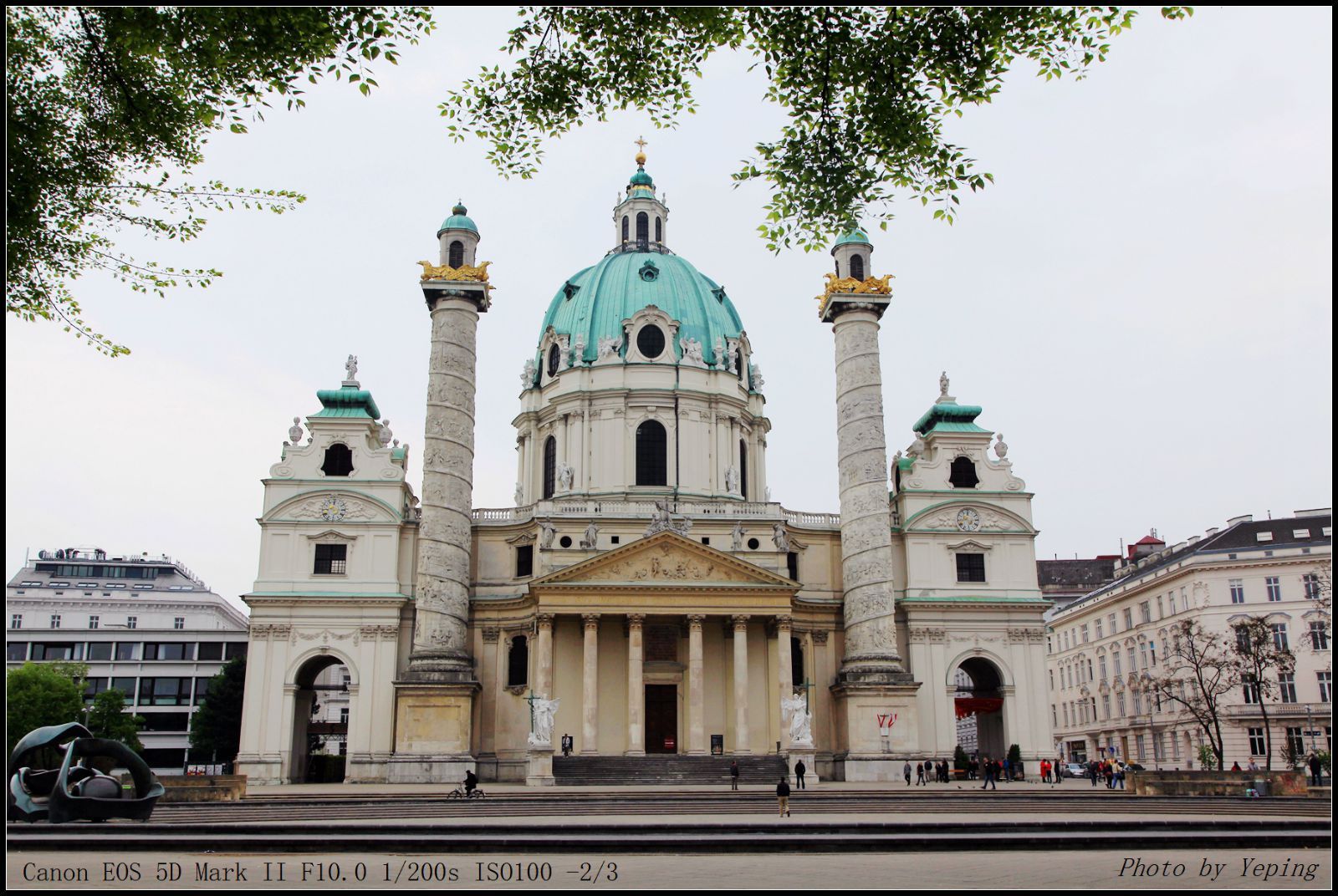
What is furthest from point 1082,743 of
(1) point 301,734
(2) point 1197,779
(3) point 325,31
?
(3) point 325,31

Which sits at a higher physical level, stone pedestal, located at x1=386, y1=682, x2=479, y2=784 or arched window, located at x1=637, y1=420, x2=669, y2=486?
arched window, located at x1=637, y1=420, x2=669, y2=486

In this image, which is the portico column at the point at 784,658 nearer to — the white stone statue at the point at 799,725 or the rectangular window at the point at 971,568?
the white stone statue at the point at 799,725

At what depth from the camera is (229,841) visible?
15102 mm

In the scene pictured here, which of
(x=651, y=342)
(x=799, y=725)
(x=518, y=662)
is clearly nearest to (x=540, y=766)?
(x=518, y=662)

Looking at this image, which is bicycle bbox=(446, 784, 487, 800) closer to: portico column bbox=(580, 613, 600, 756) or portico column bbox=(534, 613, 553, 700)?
portico column bbox=(580, 613, 600, 756)

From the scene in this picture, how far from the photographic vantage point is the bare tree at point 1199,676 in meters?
48.6

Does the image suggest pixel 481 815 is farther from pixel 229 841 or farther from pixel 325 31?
pixel 325 31

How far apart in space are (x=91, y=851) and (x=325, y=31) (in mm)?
10482

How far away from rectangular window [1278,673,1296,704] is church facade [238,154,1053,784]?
14.7m

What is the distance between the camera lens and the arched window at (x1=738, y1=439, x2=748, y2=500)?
57.2m

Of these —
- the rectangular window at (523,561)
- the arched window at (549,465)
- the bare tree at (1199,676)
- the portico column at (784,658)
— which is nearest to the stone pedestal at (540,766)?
the portico column at (784,658)

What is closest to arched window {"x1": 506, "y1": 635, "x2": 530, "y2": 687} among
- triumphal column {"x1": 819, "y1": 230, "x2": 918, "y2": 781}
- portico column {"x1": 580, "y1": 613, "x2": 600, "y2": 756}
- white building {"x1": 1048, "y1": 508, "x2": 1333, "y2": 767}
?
portico column {"x1": 580, "y1": 613, "x2": 600, "y2": 756}

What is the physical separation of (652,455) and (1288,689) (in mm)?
32785

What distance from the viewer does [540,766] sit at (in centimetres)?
3972
